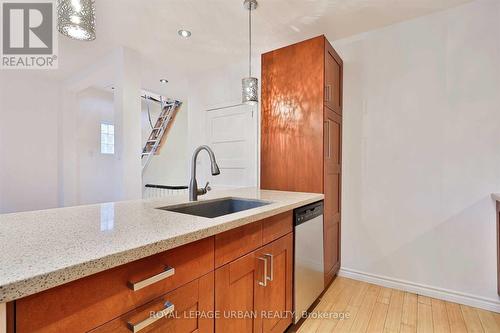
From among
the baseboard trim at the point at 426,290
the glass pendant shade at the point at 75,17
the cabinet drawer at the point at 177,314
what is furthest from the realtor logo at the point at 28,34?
the baseboard trim at the point at 426,290

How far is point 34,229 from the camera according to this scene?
854 mm

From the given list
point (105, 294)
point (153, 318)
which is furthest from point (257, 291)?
point (105, 294)

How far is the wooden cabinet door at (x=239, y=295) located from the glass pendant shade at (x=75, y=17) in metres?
1.25

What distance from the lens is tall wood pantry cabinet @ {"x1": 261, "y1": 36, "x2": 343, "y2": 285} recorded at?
207cm

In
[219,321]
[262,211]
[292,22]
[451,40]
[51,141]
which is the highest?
[292,22]

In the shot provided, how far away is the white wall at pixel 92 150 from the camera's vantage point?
14.6 ft

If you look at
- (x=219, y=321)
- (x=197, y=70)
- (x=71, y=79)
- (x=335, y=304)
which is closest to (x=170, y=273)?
(x=219, y=321)

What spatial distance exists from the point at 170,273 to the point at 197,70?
3270 millimetres

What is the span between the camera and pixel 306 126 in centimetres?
213

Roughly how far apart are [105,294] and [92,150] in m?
4.83

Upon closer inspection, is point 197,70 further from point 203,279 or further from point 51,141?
point 203,279

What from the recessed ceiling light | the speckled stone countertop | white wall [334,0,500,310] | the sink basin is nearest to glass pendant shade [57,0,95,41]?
the speckled stone countertop

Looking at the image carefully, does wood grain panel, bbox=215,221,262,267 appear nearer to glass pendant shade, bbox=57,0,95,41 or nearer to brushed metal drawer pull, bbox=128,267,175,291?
brushed metal drawer pull, bbox=128,267,175,291

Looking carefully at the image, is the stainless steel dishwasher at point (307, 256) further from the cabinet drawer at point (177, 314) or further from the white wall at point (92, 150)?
the white wall at point (92, 150)
